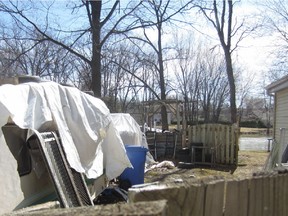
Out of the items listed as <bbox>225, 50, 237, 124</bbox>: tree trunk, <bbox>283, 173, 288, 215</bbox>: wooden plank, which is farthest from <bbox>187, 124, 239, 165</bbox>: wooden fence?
<bbox>283, 173, 288, 215</bbox>: wooden plank

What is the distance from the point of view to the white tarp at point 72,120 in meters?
4.38

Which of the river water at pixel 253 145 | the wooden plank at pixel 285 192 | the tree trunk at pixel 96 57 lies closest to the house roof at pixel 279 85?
the tree trunk at pixel 96 57

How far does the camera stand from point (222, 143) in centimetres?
1585

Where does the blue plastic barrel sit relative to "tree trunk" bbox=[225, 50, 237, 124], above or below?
below

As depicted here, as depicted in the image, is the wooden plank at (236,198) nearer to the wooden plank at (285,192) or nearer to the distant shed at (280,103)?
the wooden plank at (285,192)

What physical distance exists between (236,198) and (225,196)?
6cm

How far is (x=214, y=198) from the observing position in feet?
5.18

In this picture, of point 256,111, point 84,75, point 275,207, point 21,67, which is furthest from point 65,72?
point 256,111

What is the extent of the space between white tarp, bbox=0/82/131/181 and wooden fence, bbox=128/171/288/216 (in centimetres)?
292

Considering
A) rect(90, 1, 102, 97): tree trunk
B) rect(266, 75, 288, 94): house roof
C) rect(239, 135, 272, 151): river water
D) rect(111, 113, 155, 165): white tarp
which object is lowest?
rect(239, 135, 272, 151): river water

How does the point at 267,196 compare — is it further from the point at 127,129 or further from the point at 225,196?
the point at 127,129

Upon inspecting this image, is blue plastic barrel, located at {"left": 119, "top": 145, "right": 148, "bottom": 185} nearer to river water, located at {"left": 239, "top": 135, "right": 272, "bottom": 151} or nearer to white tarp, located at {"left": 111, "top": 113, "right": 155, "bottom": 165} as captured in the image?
white tarp, located at {"left": 111, "top": 113, "right": 155, "bottom": 165}

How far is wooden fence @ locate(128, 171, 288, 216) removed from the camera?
→ 150 centimetres

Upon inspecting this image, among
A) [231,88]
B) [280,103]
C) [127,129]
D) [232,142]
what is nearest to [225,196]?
[127,129]
